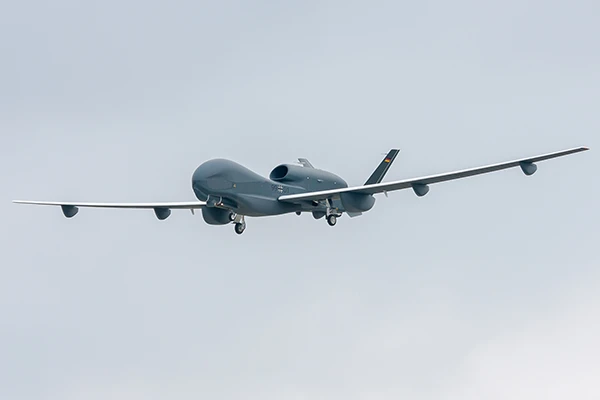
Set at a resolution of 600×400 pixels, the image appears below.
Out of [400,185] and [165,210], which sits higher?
[165,210]

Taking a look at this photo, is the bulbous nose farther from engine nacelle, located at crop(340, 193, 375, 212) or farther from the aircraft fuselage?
engine nacelle, located at crop(340, 193, 375, 212)

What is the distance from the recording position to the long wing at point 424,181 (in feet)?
201

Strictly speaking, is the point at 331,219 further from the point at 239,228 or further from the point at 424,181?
the point at 424,181

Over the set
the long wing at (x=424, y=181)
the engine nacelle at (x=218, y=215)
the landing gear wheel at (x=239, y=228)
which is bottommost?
the long wing at (x=424, y=181)

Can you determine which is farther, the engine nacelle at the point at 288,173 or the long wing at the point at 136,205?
the long wing at the point at 136,205

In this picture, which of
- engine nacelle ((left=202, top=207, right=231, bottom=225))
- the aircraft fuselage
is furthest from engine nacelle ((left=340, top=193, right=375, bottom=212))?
engine nacelle ((left=202, top=207, right=231, bottom=225))

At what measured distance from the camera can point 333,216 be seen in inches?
2692

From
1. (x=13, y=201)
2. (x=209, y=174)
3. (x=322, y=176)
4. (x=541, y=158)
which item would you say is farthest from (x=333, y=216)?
A: (x=13, y=201)

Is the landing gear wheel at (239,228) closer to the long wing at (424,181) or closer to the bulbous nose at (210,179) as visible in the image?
the long wing at (424,181)

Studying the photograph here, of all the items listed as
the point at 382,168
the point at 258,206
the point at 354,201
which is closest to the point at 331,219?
the point at 354,201

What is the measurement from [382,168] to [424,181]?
27.2 ft

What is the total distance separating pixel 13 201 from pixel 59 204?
2.68m

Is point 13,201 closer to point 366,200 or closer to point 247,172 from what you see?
point 247,172

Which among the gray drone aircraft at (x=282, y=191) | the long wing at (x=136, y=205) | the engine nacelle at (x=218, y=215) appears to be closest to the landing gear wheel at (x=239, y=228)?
the gray drone aircraft at (x=282, y=191)
